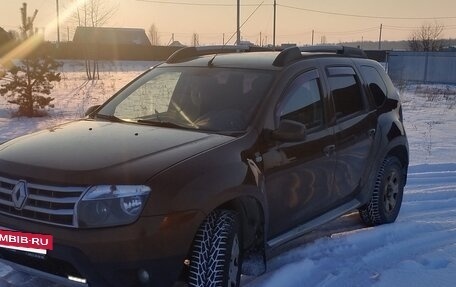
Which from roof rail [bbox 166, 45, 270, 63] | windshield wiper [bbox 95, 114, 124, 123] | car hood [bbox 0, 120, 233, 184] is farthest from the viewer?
roof rail [bbox 166, 45, 270, 63]

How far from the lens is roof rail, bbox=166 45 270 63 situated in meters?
5.10

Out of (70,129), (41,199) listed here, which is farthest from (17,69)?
(41,199)

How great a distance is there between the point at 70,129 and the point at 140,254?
1.52 m

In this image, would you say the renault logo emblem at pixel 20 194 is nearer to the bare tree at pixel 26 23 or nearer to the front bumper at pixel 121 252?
the front bumper at pixel 121 252

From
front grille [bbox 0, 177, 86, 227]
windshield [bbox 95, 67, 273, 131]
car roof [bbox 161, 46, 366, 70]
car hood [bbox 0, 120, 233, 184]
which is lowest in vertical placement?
front grille [bbox 0, 177, 86, 227]

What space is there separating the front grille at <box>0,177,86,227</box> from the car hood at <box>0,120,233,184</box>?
0.05 m

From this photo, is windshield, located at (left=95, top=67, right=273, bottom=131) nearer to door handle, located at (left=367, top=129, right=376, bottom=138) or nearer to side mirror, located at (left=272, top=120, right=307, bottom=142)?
side mirror, located at (left=272, top=120, right=307, bottom=142)

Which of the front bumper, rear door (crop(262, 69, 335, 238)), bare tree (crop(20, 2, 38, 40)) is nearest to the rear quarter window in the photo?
rear door (crop(262, 69, 335, 238))

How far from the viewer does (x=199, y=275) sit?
3213 mm

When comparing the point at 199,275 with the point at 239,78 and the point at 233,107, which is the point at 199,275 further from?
the point at 239,78

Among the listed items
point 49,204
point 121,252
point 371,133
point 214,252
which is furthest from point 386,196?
point 49,204

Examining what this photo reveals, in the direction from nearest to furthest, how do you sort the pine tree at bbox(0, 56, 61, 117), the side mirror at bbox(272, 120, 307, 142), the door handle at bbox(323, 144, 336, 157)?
1. the side mirror at bbox(272, 120, 307, 142)
2. the door handle at bbox(323, 144, 336, 157)
3. the pine tree at bbox(0, 56, 61, 117)

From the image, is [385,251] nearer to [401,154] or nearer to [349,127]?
[349,127]

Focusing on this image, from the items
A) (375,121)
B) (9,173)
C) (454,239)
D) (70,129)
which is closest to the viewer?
(9,173)
